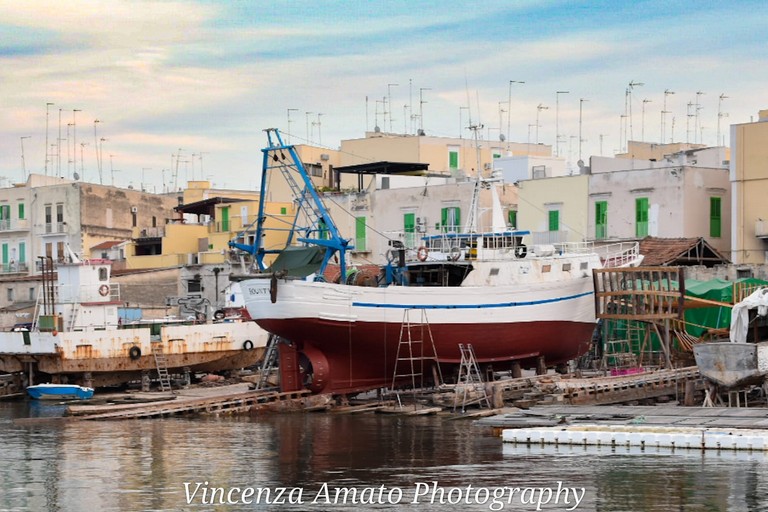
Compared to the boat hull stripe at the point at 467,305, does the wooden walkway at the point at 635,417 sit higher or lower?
lower

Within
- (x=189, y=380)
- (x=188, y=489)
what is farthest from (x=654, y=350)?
(x=188, y=489)

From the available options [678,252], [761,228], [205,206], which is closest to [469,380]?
[678,252]

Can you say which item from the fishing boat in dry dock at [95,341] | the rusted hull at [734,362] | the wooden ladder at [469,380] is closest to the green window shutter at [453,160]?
the fishing boat in dry dock at [95,341]

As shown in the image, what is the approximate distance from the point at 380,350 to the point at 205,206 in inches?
1484

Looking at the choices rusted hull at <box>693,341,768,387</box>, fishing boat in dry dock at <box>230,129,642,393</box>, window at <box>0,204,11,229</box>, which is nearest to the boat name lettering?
fishing boat in dry dock at <box>230,129,642,393</box>

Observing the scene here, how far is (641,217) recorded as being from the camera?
5462 centimetres

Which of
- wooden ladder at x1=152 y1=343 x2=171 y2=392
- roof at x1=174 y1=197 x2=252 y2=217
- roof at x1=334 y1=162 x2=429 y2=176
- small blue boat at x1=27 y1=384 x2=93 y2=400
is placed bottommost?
small blue boat at x1=27 y1=384 x2=93 y2=400

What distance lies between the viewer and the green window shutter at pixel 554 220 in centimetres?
5791

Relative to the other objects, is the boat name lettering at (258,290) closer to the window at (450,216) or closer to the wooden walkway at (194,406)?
the wooden walkway at (194,406)

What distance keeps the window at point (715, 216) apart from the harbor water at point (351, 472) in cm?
2278

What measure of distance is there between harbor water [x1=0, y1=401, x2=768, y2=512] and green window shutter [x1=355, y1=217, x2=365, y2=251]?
98.7ft

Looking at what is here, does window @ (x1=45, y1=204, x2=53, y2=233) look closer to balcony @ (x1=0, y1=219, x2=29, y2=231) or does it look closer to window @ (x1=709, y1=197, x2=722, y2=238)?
balcony @ (x1=0, y1=219, x2=29, y2=231)

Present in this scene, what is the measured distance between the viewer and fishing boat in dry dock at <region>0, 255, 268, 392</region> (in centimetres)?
4709

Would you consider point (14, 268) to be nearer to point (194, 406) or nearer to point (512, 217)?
point (512, 217)
